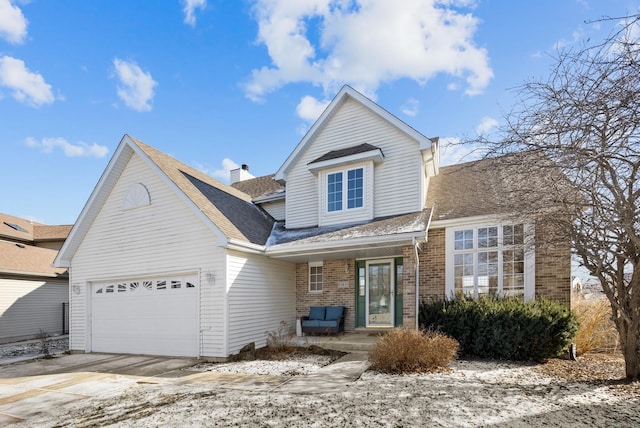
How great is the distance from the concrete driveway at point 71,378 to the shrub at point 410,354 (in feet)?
14.1

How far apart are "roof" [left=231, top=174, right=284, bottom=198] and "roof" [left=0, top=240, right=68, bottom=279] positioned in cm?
957

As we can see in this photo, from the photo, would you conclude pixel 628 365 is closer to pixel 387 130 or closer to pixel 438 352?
pixel 438 352

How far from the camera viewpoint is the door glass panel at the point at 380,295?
11.5 m

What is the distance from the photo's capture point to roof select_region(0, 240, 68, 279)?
49.6ft

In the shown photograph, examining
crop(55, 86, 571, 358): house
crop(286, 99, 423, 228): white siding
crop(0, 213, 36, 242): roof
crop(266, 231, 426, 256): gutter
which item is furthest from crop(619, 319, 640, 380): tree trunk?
crop(0, 213, 36, 242): roof

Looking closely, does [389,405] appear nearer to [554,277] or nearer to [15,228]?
[554,277]

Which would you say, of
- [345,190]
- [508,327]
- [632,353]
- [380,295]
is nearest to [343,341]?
[380,295]

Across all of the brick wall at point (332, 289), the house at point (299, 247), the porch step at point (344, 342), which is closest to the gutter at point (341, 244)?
the house at point (299, 247)

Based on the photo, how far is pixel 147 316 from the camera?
10.6m

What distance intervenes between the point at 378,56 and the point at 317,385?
314 inches

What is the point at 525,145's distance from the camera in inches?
217

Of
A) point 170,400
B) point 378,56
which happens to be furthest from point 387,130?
point 170,400

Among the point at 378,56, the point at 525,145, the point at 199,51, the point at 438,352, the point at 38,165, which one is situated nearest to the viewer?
the point at 525,145

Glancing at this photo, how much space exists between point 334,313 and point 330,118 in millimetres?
6897
